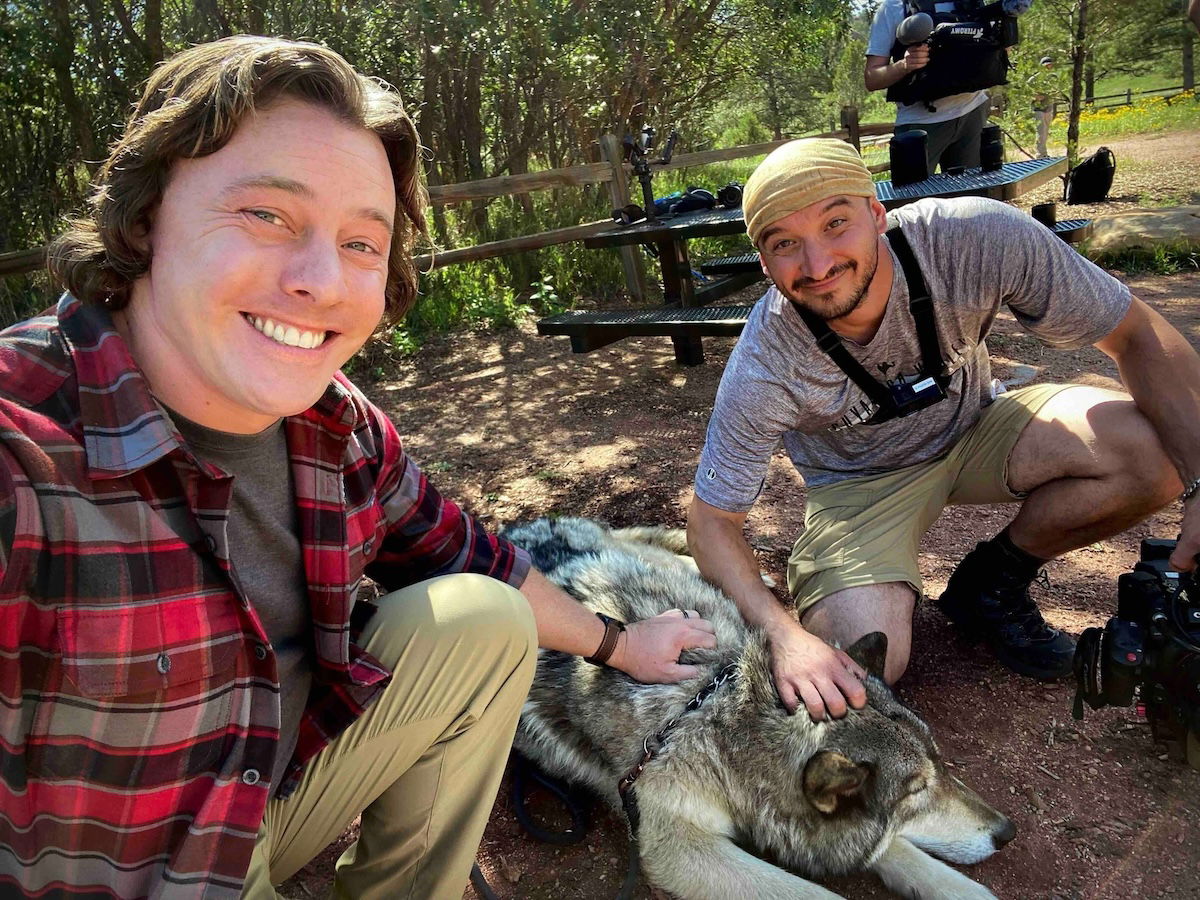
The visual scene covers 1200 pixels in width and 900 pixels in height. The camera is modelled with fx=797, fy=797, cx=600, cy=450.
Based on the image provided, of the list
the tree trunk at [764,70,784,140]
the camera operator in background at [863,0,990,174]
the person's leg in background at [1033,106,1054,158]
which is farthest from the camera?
the tree trunk at [764,70,784,140]

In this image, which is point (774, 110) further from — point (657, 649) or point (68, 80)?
point (657, 649)

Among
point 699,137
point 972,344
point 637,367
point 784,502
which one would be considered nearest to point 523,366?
point 637,367

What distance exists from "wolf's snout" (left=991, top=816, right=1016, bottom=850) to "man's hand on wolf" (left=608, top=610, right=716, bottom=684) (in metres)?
0.92

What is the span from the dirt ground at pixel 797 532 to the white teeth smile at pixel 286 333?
68.0 inches

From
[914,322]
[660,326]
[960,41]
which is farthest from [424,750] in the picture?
[960,41]

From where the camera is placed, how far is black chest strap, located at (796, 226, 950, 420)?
2.76m

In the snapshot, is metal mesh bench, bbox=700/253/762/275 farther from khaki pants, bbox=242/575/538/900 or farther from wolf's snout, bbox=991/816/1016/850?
khaki pants, bbox=242/575/538/900

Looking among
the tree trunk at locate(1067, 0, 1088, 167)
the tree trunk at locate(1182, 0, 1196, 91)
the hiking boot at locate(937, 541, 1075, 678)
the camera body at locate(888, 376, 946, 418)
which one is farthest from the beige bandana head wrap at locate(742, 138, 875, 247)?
the tree trunk at locate(1182, 0, 1196, 91)

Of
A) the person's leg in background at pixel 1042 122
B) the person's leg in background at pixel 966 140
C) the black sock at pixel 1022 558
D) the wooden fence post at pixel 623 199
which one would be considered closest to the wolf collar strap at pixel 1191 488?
the black sock at pixel 1022 558

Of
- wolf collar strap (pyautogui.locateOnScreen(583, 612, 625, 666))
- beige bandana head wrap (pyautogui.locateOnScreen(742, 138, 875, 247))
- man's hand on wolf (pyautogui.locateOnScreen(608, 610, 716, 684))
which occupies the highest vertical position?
beige bandana head wrap (pyautogui.locateOnScreen(742, 138, 875, 247))

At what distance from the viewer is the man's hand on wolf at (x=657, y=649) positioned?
2.38 m

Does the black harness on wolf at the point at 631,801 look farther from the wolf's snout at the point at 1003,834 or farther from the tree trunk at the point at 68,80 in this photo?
the tree trunk at the point at 68,80

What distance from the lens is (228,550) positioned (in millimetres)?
1497

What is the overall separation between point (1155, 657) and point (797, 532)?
6.09 feet
